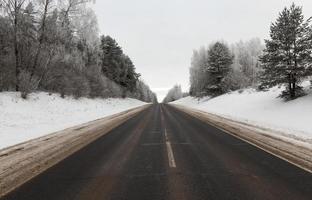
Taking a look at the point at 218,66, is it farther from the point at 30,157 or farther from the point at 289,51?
the point at 30,157

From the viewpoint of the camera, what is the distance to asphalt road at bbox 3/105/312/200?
4.92 metres

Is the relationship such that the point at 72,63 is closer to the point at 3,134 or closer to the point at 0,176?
the point at 3,134

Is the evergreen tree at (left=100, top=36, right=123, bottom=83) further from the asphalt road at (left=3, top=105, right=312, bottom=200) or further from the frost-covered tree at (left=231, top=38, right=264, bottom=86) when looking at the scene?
the asphalt road at (left=3, top=105, right=312, bottom=200)

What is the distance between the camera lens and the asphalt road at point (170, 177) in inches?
194

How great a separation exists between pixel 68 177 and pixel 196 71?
7868 cm

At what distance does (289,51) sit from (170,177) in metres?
17.7

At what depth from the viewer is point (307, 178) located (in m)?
5.89

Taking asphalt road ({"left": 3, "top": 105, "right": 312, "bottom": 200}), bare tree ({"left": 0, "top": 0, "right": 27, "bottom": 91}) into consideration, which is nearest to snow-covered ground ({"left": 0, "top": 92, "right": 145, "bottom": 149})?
bare tree ({"left": 0, "top": 0, "right": 27, "bottom": 91})

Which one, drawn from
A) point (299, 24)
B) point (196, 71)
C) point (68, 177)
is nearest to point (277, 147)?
point (68, 177)

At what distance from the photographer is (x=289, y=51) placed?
19.9 meters

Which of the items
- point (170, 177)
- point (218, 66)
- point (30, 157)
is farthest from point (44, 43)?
point (218, 66)

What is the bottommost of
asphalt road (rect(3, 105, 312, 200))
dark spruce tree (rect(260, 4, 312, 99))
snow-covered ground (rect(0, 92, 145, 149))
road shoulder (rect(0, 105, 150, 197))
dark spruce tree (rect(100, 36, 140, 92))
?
asphalt road (rect(3, 105, 312, 200))

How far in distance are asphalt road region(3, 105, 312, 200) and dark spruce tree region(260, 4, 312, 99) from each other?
12.8m

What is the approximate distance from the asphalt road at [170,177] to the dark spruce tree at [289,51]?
12757 mm
